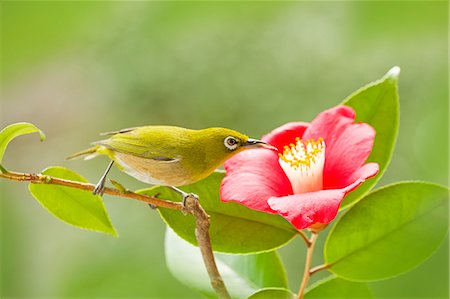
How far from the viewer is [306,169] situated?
37 cm

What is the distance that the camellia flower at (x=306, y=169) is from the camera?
0.32 metres

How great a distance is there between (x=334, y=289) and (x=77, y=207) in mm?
167

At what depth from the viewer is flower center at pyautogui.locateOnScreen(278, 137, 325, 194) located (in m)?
0.37

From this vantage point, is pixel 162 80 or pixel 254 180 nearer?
pixel 254 180

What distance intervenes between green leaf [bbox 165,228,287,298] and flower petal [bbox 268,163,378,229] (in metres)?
0.09

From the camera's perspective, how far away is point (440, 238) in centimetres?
38

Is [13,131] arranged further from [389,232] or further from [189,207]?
[389,232]

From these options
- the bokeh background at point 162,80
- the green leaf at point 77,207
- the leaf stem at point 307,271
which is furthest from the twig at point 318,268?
the bokeh background at point 162,80

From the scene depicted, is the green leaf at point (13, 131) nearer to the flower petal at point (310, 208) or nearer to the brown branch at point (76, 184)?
the brown branch at point (76, 184)

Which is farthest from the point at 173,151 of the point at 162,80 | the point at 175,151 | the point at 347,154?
the point at 162,80

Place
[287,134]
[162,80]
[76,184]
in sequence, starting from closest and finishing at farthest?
1. [76,184]
2. [287,134]
3. [162,80]

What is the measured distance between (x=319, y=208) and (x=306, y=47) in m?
1.10

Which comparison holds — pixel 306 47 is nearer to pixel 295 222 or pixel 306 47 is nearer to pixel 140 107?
pixel 140 107

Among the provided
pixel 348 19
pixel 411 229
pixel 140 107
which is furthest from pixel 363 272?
pixel 140 107
